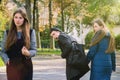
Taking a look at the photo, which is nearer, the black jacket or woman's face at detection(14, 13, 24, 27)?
woman's face at detection(14, 13, 24, 27)

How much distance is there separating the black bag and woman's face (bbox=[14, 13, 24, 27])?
1716 mm

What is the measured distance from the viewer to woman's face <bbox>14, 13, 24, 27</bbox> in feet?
23.9

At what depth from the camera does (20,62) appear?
7.20 m

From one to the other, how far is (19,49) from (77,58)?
179 centimetres

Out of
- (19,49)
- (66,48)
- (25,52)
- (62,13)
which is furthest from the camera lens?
(62,13)

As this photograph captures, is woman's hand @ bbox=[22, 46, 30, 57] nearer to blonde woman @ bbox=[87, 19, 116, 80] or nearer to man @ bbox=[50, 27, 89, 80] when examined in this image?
man @ bbox=[50, 27, 89, 80]

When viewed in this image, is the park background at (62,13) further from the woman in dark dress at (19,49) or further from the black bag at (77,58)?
the woman in dark dress at (19,49)

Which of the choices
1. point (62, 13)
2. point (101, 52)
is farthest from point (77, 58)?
point (62, 13)

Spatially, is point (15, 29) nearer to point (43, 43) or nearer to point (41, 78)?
point (41, 78)

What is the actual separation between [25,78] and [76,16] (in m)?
57.3

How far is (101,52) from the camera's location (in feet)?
31.4

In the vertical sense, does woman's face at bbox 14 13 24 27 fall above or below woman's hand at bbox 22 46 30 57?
above

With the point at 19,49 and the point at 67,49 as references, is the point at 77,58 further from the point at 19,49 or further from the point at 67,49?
the point at 19,49

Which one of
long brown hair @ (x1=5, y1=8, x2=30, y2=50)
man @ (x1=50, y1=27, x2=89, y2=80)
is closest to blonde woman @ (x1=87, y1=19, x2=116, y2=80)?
man @ (x1=50, y1=27, x2=89, y2=80)
